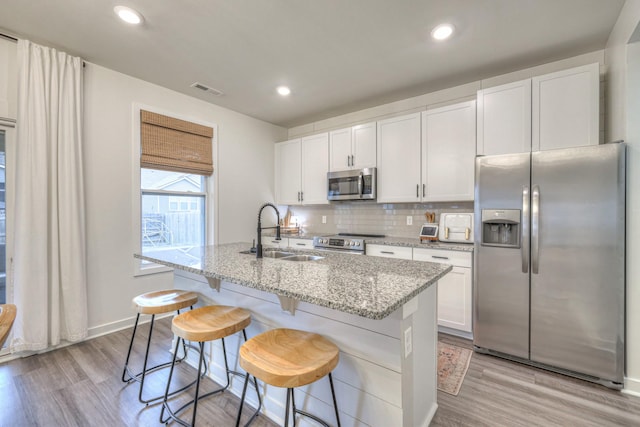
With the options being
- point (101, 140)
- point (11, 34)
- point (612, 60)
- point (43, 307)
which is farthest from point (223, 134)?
point (612, 60)

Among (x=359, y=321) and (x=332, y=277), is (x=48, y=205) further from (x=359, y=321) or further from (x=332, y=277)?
(x=359, y=321)

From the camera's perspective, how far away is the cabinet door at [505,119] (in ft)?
8.59

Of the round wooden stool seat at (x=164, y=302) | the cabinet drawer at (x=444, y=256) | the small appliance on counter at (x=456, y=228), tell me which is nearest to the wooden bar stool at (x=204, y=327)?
the round wooden stool seat at (x=164, y=302)

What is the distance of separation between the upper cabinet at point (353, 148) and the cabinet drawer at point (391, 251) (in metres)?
1.07

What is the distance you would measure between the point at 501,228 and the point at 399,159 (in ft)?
4.60

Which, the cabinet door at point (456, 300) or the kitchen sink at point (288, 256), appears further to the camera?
the cabinet door at point (456, 300)

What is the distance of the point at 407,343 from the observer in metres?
1.32

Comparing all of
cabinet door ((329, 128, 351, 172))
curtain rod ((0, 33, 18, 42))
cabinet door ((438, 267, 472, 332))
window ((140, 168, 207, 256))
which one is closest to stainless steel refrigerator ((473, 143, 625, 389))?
cabinet door ((438, 267, 472, 332))

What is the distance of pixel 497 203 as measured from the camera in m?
2.45

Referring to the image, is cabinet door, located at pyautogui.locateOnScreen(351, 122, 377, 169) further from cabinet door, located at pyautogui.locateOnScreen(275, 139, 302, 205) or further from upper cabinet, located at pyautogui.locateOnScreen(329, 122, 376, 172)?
cabinet door, located at pyautogui.locateOnScreen(275, 139, 302, 205)

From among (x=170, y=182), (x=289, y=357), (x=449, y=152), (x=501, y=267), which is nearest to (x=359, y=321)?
(x=289, y=357)

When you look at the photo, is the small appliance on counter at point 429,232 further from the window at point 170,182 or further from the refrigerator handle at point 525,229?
the window at point 170,182

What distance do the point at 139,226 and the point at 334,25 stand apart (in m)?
2.76

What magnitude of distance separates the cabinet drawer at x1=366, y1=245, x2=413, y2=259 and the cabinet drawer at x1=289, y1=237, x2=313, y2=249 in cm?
92
